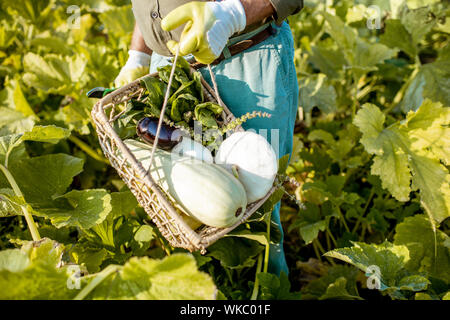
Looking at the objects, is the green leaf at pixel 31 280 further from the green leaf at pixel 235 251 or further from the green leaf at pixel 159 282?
the green leaf at pixel 235 251

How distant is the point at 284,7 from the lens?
1220mm

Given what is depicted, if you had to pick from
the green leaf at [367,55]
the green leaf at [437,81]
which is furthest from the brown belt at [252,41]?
the green leaf at [437,81]

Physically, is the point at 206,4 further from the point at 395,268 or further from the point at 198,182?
the point at 395,268

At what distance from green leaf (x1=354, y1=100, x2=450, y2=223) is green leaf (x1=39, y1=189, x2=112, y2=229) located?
1.14 m

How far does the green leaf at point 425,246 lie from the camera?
157cm

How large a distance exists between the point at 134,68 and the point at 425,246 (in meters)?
Answer: 1.47

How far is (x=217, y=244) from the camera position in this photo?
1576 mm

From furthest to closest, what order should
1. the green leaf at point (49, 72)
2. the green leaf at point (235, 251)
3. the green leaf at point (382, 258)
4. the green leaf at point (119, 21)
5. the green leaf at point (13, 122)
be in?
the green leaf at point (119, 21), the green leaf at point (49, 72), the green leaf at point (13, 122), the green leaf at point (235, 251), the green leaf at point (382, 258)

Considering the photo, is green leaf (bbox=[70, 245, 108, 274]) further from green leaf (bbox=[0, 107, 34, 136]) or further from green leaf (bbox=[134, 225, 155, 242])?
green leaf (bbox=[0, 107, 34, 136])

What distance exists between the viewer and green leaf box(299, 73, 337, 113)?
7.77 feet

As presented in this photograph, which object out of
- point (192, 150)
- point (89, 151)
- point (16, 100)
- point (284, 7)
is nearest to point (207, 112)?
point (192, 150)

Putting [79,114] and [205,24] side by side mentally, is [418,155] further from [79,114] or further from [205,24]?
[79,114]

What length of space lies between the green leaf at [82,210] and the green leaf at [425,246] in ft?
4.00

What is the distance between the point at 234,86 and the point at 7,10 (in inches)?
114
